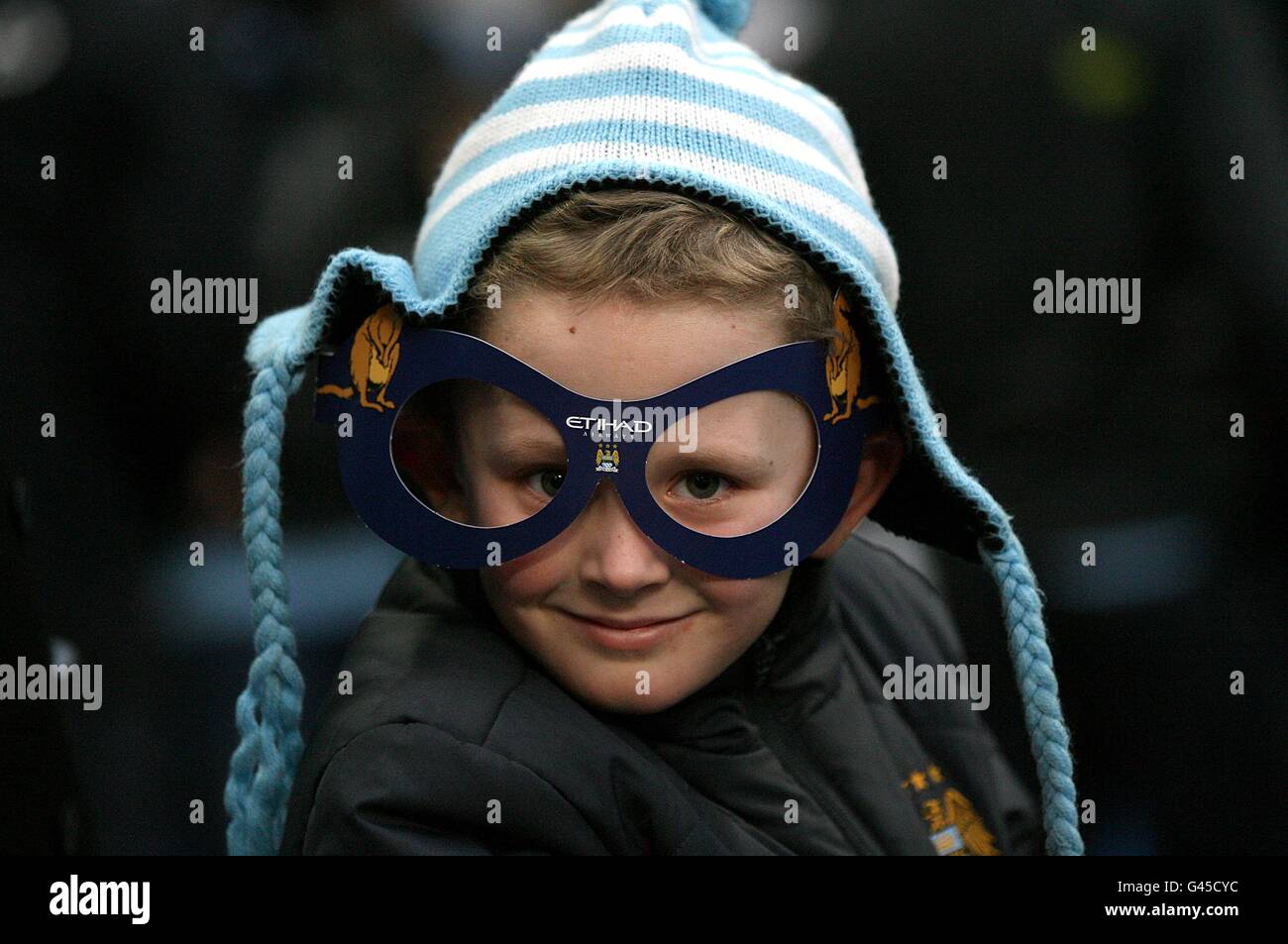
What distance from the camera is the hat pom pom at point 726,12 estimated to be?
135 centimetres

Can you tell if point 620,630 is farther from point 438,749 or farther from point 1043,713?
point 1043,713

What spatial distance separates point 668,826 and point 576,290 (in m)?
0.51

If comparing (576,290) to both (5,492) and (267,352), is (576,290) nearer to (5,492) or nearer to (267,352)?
(267,352)

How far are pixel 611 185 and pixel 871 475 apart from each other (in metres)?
0.42

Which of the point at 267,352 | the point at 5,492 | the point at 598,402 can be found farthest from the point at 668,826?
the point at 5,492

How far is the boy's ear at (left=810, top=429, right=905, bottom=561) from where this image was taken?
1.23 metres

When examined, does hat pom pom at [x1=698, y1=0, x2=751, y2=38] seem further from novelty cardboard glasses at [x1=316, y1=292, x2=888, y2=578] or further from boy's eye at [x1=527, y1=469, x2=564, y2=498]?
boy's eye at [x1=527, y1=469, x2=564, y2=498]

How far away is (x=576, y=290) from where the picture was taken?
3.41ft

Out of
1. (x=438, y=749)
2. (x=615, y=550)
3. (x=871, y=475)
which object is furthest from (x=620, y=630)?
(x=871, y=475)

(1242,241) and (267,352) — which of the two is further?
(1242,241)

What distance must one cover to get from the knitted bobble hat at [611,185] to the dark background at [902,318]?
421 mm

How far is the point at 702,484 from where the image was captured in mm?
1098
